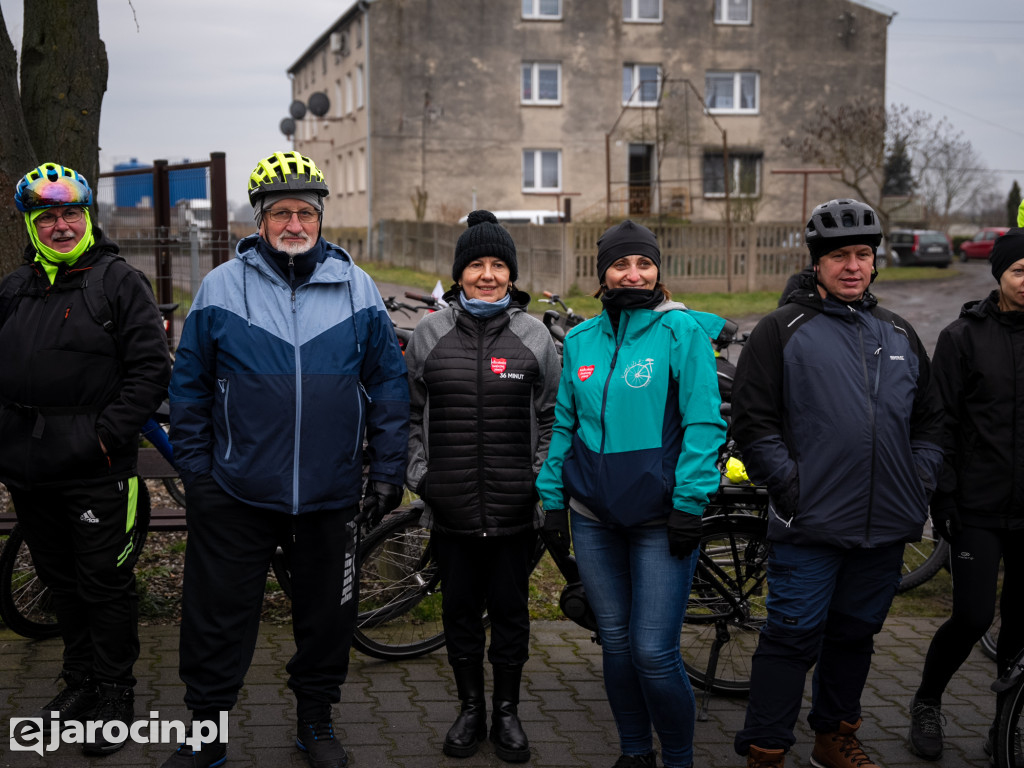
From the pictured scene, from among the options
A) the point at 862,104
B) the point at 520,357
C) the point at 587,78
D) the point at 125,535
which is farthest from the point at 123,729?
the point at 862,104

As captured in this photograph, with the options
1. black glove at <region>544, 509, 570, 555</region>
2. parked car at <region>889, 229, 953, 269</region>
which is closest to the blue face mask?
black glove at <region>544, 509, 570, 555</region>

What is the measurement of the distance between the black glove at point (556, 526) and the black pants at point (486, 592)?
24 cm

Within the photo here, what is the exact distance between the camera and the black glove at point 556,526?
12.9 feet

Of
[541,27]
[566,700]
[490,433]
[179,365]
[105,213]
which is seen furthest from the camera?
[541,27]

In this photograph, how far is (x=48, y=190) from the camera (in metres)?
4.16

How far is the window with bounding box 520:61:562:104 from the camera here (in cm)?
3597

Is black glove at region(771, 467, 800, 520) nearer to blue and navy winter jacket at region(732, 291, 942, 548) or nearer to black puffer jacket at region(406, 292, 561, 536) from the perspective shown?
blue and navy winter jacket at region(732, 291, 942, 548)

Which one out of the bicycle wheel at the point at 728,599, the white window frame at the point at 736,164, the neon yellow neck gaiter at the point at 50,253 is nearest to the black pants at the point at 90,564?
the neon yellow neck gaiter at the point at 50,253

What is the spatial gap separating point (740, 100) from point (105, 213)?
28.6m

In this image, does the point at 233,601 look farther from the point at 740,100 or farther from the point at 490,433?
the point at 740,100

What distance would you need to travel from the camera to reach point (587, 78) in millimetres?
35969

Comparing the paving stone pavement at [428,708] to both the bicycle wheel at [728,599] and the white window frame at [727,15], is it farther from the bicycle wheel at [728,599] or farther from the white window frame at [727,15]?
the white window frame at [727,15]

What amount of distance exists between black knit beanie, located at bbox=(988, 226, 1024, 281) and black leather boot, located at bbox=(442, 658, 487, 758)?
2541 millimetres

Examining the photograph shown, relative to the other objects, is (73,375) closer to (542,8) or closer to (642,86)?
(542,8)
